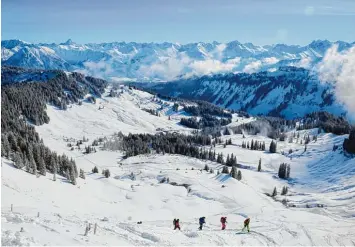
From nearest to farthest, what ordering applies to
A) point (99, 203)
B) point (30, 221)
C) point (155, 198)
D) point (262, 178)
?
point (30, 221), point (99, 203), point (155, 198), point (262, 178)

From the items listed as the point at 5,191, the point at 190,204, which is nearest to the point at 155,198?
the point at 190,204

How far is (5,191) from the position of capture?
2726 inches

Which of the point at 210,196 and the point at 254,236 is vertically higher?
the point at 254,236

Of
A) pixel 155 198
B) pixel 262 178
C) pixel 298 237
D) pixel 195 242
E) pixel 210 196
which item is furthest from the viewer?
pixel 262 178

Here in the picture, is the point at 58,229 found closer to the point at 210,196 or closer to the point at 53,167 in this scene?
the point at 53,167

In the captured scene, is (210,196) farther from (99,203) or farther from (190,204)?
(99,203)

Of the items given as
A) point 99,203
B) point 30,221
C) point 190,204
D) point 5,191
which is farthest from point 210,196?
point 30,221

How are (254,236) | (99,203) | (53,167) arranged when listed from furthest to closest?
1. (53,167)
2. (99,203)
3. (254,236)

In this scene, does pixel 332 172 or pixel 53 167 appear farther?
pixel 332 172

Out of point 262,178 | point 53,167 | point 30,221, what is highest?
point 30,221

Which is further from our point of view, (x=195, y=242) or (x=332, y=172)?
(x=332, y=172)

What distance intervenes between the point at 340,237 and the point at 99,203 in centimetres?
5188

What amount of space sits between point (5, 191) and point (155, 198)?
48.7 meters

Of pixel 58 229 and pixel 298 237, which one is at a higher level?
pixel 58 229
